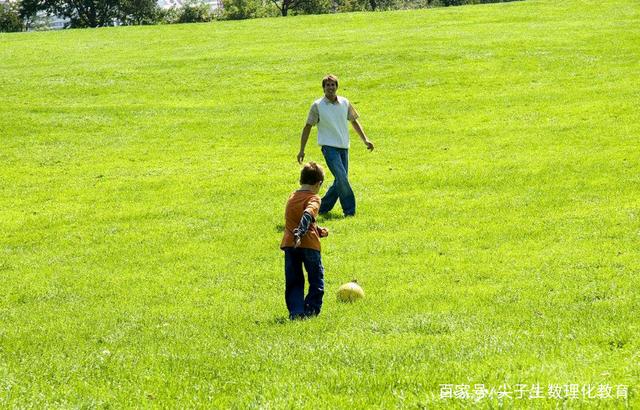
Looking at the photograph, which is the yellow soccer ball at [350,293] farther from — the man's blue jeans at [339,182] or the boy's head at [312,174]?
the man's blue jeans at [339,182]

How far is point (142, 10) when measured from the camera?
86.1 meters

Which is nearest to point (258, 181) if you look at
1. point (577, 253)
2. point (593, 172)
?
point (593, 172)

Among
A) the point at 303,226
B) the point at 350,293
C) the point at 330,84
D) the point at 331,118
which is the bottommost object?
the point at 350,293

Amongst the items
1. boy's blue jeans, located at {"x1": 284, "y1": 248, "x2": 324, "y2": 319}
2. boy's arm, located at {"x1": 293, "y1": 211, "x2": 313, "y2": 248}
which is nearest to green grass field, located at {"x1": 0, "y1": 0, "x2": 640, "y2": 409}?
boy's blue jeans, located at {"x1": 284, "y1": 248, "x2": 324, "y2": 319}

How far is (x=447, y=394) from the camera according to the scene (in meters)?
5.98

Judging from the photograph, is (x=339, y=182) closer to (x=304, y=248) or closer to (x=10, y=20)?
(x=304, y=248)

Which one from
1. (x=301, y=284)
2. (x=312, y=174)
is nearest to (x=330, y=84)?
(x=312, y=174)

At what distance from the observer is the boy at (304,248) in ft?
30.5

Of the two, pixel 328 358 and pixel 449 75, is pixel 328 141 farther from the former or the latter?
pixel 449 75

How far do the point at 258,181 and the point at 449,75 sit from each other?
45.7 ft

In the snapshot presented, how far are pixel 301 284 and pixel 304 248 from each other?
449 mm

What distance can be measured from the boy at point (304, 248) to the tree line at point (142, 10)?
75.3 m

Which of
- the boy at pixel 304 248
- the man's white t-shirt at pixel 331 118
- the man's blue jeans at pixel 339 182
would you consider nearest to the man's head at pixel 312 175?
the boy at pixel 304 248

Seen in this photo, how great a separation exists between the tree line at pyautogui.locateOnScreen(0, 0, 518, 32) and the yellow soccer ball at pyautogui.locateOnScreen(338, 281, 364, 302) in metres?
74.8
